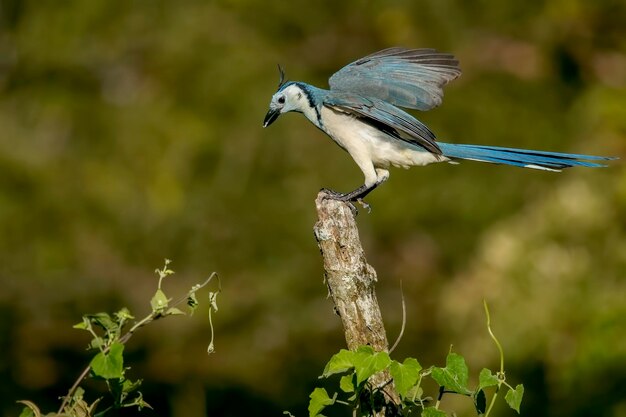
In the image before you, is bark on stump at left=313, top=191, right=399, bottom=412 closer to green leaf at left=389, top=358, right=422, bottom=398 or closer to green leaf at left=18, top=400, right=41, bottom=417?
green leaf at left=389, top=358, right=422, bottom=398

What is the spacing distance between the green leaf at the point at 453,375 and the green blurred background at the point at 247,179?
349 cm

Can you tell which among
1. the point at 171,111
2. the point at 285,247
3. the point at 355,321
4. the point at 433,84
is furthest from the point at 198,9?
the point at 355,321

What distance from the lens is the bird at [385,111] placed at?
157 inches

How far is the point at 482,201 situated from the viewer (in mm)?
8289

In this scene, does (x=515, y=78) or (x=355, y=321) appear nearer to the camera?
(x=355, y=321)

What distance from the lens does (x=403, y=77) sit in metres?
4.28

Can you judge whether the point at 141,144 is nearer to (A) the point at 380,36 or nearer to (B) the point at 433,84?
(A) the point at 380,36

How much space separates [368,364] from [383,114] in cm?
184

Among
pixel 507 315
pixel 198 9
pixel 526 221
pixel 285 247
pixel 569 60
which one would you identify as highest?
pixel 198 9

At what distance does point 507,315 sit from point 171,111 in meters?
4.21

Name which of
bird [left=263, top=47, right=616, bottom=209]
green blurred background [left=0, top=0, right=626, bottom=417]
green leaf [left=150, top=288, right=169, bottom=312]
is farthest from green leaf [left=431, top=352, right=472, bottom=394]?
green blurred background [left=0, top=0, right=626, bottom=417]

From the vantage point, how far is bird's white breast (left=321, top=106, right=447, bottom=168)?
13.6 ft

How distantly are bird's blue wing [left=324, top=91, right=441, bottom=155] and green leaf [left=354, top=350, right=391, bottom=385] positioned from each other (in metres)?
1.70

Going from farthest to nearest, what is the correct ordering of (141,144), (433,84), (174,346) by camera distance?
(141,144)
(174,346)
(433,84)
